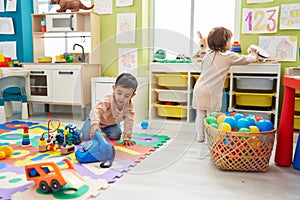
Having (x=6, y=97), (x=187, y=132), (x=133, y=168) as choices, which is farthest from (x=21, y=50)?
(x=133, y=168)

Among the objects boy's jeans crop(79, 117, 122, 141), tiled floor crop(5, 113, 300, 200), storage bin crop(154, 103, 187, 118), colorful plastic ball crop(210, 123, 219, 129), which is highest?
colorful plastic ball crop(210, 123, 219, 129)

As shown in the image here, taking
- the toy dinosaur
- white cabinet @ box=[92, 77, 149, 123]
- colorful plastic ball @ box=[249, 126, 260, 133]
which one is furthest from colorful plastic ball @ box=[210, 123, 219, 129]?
the toy dinosaur

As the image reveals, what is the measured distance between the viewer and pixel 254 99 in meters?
2.14

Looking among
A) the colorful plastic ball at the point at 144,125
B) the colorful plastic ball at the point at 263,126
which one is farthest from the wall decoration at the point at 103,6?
the colorful plastic ball at the point at 263,126

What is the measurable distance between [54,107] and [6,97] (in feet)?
1.93

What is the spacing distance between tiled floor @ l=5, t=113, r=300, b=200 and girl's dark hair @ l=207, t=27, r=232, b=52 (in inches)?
26.4

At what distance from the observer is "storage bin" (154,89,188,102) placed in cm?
234

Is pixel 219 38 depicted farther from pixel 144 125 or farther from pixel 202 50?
pixel 144 125

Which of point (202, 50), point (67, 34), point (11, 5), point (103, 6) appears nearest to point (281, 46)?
point (202, 50)

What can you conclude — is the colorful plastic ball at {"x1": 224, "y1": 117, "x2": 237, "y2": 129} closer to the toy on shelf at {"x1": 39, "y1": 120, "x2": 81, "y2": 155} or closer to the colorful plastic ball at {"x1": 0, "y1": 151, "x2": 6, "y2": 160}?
the toy on shelf at {"x1": 39, "y1": 120, "x2": 81, "y2": 155}

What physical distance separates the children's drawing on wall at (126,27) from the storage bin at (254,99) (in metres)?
1.17

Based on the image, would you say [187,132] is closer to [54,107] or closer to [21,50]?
[54,107]

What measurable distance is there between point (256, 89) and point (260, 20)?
64cm

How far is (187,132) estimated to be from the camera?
2.22 meters
